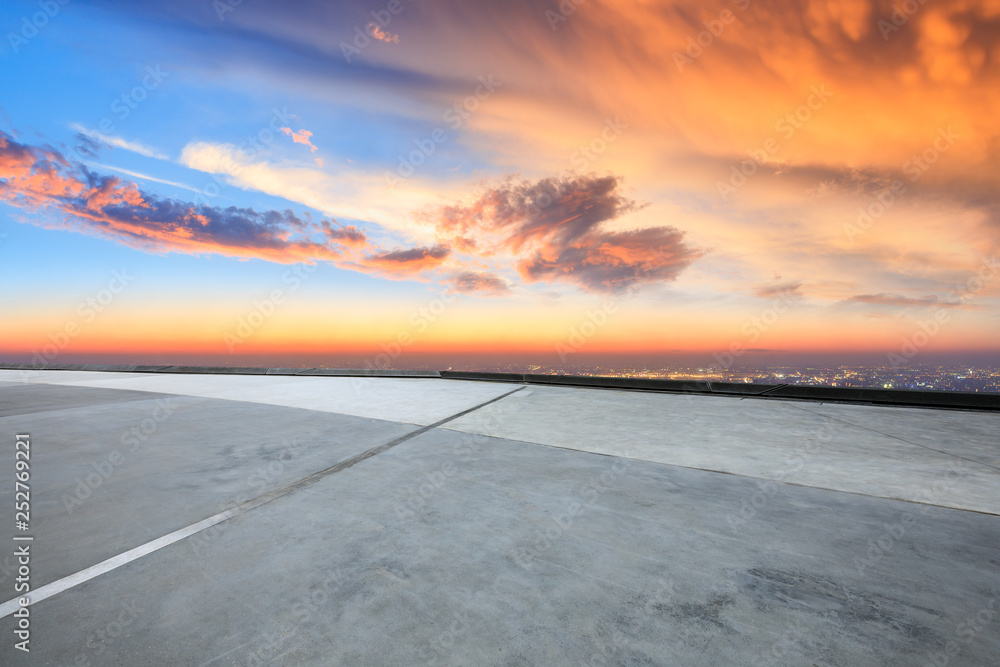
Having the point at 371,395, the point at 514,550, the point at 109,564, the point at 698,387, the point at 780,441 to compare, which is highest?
the point at 698,387

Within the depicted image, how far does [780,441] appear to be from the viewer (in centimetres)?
477

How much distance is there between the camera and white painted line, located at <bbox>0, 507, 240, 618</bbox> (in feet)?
6.18

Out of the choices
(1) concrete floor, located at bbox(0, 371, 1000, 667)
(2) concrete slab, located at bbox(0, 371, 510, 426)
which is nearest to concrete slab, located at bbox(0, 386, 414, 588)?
(1) concrete floor, located at bbox(0, 371, 1000, 667)

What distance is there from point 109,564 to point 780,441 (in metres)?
5.90

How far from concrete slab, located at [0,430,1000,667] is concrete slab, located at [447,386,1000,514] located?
0.57m

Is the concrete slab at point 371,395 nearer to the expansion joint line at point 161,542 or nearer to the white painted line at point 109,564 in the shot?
the expansion joint line at point 161,542

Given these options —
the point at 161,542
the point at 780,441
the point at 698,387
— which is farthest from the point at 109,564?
the point at 698,387

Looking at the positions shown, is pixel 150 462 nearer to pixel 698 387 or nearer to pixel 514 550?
pixel 514 550

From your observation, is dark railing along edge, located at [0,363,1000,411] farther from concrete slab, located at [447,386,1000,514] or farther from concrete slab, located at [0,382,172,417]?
concrete slab, located at [0,382,172,417]

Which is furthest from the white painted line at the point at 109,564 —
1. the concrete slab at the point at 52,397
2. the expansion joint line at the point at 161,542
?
the concrete slab at the point at 52,397

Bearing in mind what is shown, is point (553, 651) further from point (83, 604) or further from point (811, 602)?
point (83, 604)

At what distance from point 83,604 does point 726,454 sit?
4824 millimetres

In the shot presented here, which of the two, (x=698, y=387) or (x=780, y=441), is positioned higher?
(x=698, y=387)

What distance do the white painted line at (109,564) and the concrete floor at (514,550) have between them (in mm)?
54
